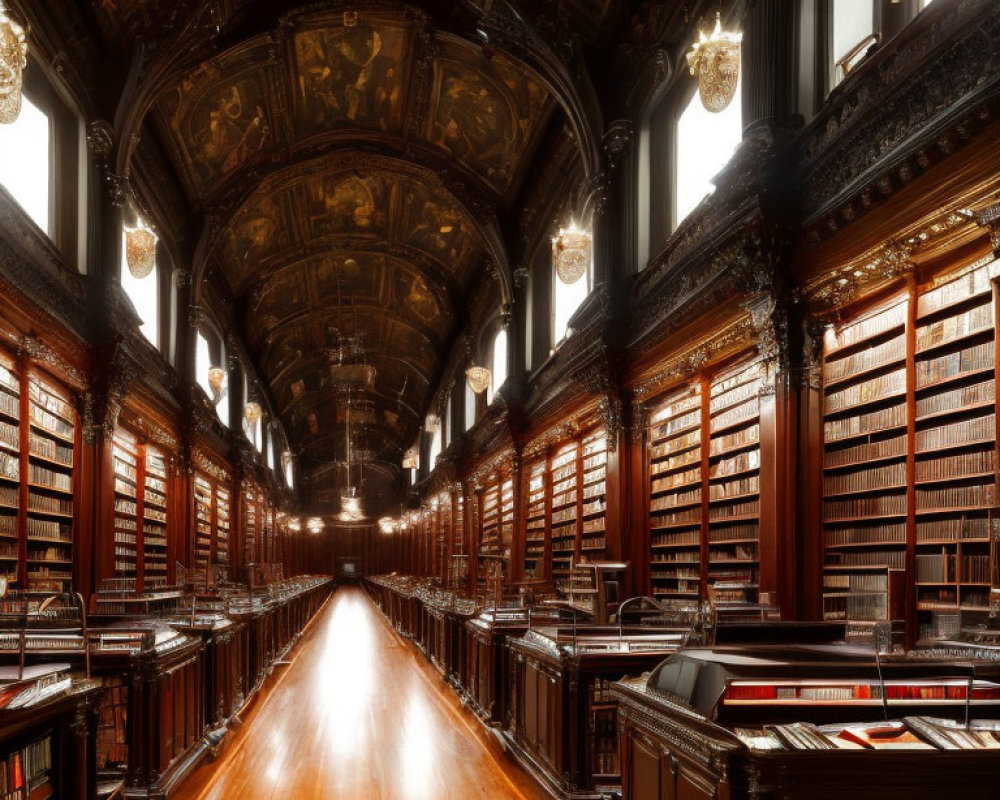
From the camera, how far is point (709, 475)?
820cm

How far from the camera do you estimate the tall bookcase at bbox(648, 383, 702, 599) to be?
852cm

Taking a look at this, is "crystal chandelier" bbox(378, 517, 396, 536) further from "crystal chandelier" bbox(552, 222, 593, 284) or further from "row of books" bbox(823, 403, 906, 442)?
"row of books" bbox(823, 403, 906, 442)

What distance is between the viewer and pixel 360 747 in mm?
7129

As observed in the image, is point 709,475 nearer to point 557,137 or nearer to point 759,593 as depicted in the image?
point 759,593

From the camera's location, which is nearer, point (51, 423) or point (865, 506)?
point (865, 506)

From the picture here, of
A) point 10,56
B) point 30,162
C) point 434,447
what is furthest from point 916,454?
point 434,447

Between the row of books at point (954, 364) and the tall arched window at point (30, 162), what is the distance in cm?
726

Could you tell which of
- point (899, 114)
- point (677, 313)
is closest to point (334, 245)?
point (677, 313)

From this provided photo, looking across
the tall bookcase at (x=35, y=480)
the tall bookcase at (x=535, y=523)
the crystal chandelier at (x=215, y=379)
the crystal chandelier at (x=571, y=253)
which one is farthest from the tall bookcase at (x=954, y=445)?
the crystal chandelier at (x=215, y=379)

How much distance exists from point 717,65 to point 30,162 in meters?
6.52

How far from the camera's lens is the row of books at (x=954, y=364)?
4797 mm

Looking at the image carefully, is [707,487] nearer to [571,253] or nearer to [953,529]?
[571,253]

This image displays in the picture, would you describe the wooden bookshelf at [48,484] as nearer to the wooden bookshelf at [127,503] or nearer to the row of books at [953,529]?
the wooden bookshelf at [127,503]

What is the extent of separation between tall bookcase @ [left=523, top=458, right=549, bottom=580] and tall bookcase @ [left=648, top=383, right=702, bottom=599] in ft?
13.8
